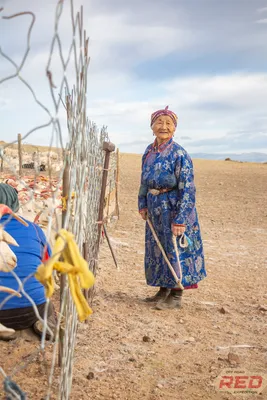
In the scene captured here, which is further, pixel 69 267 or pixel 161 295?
pixel 161 295

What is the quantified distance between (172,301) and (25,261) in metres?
1.38

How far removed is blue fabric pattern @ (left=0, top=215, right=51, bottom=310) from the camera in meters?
2.99

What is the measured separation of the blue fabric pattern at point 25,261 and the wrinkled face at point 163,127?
1189 mm

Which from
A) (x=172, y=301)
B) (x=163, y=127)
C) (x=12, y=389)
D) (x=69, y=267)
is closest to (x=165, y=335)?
(x=172, y=301)

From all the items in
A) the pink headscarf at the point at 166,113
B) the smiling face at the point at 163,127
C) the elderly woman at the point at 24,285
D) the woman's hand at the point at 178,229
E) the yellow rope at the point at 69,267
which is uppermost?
the pink headscarf at the point at 166,113

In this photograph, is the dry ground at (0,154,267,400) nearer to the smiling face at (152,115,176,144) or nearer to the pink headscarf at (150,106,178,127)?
the smiling face at (152,115,176,144)

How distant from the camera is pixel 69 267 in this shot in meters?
1.43

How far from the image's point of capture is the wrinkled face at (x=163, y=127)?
377cm

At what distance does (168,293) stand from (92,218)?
833 mm

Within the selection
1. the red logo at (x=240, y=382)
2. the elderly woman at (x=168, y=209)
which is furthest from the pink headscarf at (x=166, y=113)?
the red logo at (x=240, y=382)

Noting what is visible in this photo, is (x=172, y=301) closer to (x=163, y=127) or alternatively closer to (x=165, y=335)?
(x=165, y=335)

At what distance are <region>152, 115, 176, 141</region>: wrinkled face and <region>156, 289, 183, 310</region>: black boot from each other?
1187mm

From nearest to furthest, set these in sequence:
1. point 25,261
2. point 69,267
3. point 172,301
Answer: point 69,267 → point 25,261 → point 172,301

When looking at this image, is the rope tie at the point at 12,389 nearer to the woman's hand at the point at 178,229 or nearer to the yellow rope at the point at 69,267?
the yellow rope at the point at 69,267
